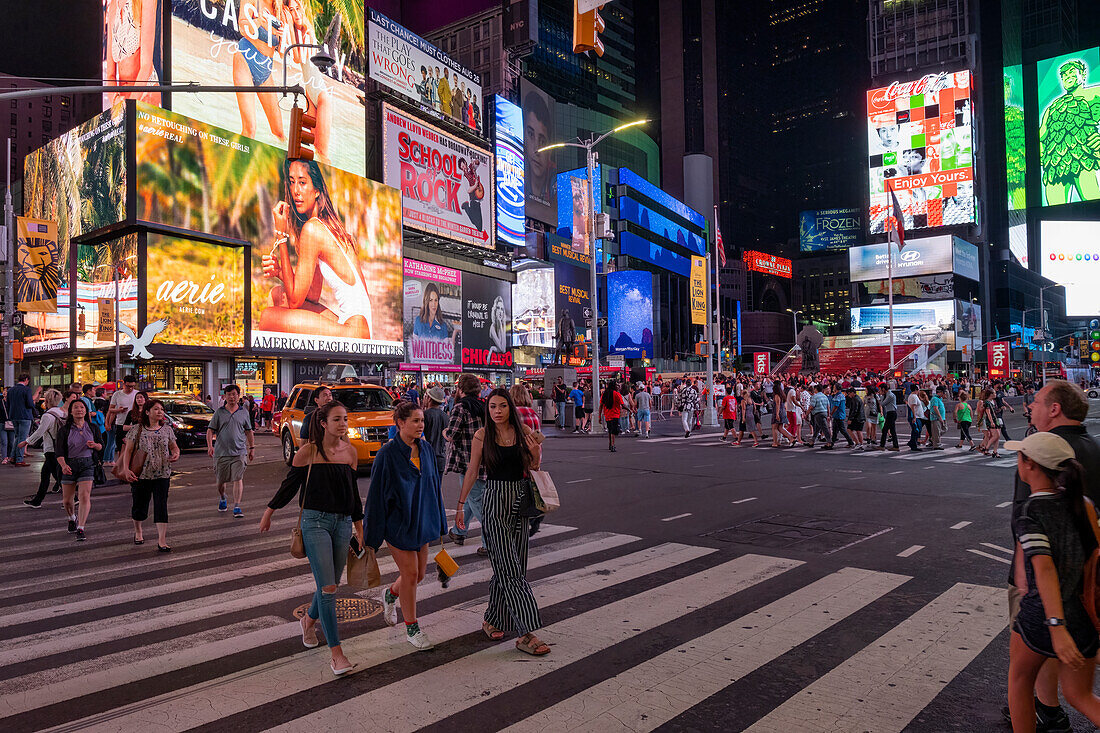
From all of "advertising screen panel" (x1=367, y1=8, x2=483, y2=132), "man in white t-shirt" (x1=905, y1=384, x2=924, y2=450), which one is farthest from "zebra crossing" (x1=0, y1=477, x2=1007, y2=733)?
"advertising screen panel" (x1=367, y1=8, x2=483, y2=132)

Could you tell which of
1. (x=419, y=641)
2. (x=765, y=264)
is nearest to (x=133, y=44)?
(x=419, y=641)

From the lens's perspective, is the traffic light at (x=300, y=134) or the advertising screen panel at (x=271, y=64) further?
the advertising screen panel at (x=271, y=64)

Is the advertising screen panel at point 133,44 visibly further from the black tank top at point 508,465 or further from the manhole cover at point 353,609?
the black tank top at point 508,465

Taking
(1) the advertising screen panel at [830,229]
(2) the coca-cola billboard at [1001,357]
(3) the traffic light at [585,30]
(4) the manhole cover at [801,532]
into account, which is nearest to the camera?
(4) the manhole cover at [801,532]

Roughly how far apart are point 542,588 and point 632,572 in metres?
1.02

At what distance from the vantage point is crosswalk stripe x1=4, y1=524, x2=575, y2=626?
5.86 meters

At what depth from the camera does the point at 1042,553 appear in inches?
120

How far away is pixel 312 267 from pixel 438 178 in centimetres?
1787

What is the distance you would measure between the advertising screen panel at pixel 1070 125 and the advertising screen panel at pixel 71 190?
128 m

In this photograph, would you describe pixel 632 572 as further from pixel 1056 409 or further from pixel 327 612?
pixel 1056 409

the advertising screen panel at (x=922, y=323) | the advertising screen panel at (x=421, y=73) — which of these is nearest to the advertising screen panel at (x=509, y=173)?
the advertising screen panel at (x=421, y=73)

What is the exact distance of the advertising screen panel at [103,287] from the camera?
35.9 m

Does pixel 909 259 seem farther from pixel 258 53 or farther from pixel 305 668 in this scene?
pixel 305 668

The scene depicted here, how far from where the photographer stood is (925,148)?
96562mm
